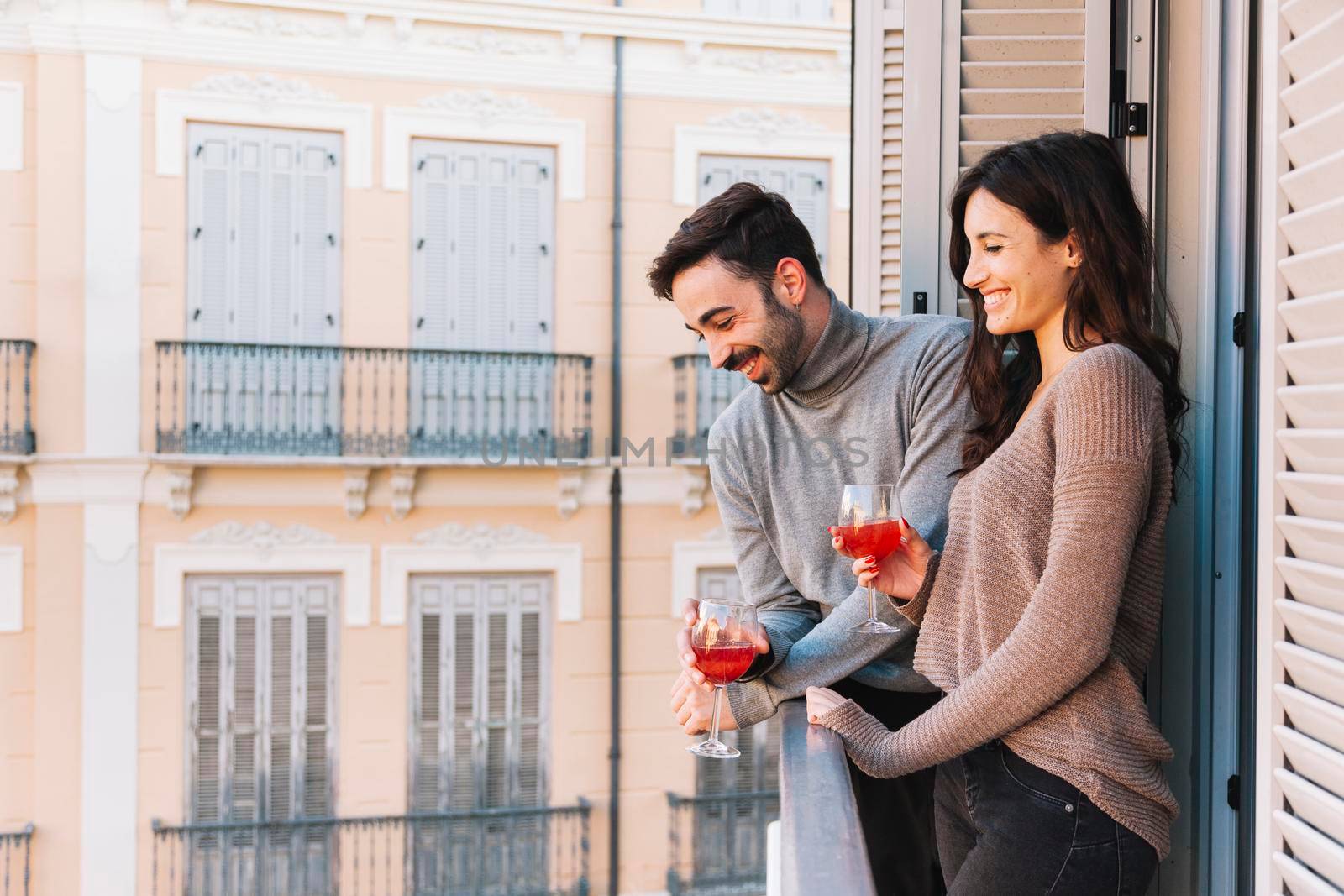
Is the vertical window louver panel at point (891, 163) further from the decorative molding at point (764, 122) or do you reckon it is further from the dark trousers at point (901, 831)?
the decorative molding at point (764, 122)

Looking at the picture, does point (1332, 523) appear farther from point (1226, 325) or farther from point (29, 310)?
point (29, 310)

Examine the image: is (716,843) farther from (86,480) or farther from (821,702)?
(821,702)

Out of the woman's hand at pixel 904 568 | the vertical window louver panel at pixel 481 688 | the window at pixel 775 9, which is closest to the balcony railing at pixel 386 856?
the vertical window louver panel at pixel 481 688

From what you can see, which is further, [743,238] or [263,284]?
[263,284]

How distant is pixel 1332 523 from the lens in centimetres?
118

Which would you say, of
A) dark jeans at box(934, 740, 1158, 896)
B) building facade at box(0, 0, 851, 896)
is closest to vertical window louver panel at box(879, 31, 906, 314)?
dark jeans at box(934, 740, 1158, 896)

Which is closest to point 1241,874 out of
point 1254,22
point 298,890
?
point 1254,22

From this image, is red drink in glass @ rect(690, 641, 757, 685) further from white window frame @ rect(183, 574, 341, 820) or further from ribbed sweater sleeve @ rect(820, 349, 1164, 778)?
white window frame @ rect(183, 574, 341, 820)

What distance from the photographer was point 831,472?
Answer: 5.74 ft

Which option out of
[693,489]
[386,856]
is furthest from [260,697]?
[693,489]

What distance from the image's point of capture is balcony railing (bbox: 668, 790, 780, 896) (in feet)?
25.6

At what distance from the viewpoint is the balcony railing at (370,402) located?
7293 mm

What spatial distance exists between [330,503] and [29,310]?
192cm

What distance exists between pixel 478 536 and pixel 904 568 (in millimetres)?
6255
